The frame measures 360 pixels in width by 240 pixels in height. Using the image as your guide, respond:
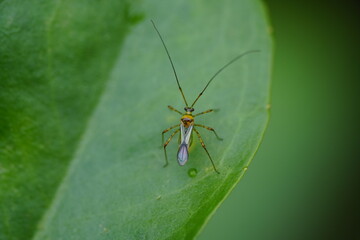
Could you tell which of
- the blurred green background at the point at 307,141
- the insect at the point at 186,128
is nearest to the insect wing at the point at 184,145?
the insect at the point at 186,128

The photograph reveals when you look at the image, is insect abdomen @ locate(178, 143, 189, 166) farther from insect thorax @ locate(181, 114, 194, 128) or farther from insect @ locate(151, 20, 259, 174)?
insect thorax @ locate(181, 114, 194, 128)

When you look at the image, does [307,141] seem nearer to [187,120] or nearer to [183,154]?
[187,120]

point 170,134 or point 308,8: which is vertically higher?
point 308,8

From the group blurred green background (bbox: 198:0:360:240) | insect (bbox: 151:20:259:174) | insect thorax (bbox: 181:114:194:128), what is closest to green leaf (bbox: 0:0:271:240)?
insect (bbox: 151:20:259:174)

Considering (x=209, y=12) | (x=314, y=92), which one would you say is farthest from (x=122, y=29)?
(x=314, y=92)

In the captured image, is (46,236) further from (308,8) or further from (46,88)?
(308,8)

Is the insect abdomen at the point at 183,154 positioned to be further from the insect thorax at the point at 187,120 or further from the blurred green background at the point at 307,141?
the blurred green background at the point at 307,141
